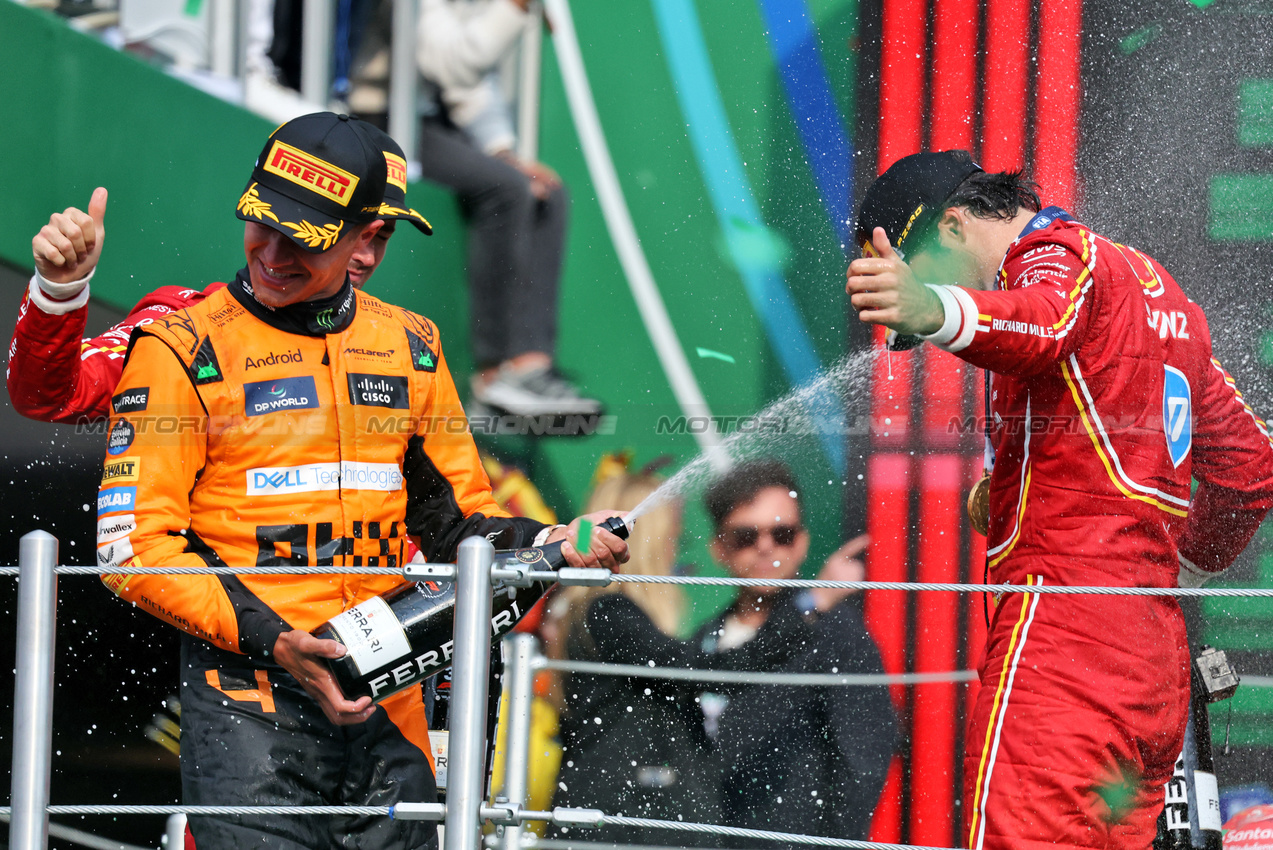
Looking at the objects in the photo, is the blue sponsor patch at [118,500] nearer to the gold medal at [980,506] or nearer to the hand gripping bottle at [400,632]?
the hand gripping bottle at [400,632]

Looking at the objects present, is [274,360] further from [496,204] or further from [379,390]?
[496,204]

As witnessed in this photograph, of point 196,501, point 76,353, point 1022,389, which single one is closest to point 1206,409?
point 1022,389

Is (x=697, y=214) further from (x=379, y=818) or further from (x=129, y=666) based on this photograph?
(x=379, y=818)

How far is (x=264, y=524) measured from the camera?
6.86 feet

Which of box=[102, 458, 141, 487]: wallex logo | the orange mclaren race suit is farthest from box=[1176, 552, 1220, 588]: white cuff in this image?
box=[102, 458, 141, 487]: wallex logo

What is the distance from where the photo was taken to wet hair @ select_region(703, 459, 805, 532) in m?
4.07

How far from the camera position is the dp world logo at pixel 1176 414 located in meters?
2.10

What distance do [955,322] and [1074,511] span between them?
43 cm

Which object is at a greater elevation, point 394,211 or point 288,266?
point 394,211

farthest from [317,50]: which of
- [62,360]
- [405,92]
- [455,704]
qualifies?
[455,704]

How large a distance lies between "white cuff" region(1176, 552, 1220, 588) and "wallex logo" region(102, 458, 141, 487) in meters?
1.88

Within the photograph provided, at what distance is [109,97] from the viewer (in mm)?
3363

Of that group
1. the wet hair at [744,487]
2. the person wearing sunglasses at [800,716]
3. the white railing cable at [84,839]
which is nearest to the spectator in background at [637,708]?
the person wearing sunglasses at [800,716]

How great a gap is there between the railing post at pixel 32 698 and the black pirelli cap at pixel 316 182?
23.6 inches
